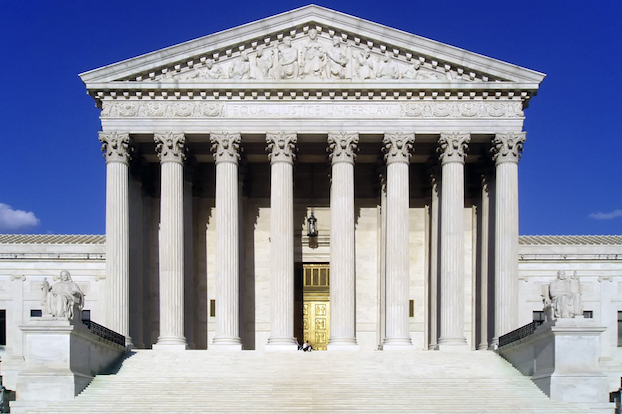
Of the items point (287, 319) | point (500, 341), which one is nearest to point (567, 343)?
point (500, 341)

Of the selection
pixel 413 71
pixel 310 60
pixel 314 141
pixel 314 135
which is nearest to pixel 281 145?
pixel 314 135

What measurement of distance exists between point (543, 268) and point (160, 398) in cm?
2584

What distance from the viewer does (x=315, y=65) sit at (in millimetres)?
48312

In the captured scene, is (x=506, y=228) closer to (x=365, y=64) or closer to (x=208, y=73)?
(x=365, y=64)

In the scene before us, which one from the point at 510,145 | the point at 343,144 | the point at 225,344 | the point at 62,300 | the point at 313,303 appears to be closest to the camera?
the point at 62,300

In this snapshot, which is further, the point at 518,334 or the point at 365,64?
the point at 365,64

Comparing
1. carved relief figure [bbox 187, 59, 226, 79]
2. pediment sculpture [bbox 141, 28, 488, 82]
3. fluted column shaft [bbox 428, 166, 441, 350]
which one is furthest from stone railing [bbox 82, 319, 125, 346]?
fluted column shaft [bbox 428, 166, 441, 350]

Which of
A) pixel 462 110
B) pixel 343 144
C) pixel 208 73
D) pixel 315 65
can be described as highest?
pixel 315 65

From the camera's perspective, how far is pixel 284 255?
47.5 m

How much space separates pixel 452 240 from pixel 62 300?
1908 cm

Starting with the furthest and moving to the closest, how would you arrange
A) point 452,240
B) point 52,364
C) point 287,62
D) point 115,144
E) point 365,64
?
point 365,64
point 287,62
point 115,144
point 452,240
point 52,364

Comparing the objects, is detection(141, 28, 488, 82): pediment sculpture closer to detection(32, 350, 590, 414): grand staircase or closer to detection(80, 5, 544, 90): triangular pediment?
detection(80, 5, 544, 90): triangular pediment

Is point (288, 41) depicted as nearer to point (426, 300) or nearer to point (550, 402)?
point (426, 300)

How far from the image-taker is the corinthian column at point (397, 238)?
47156 millimetres
